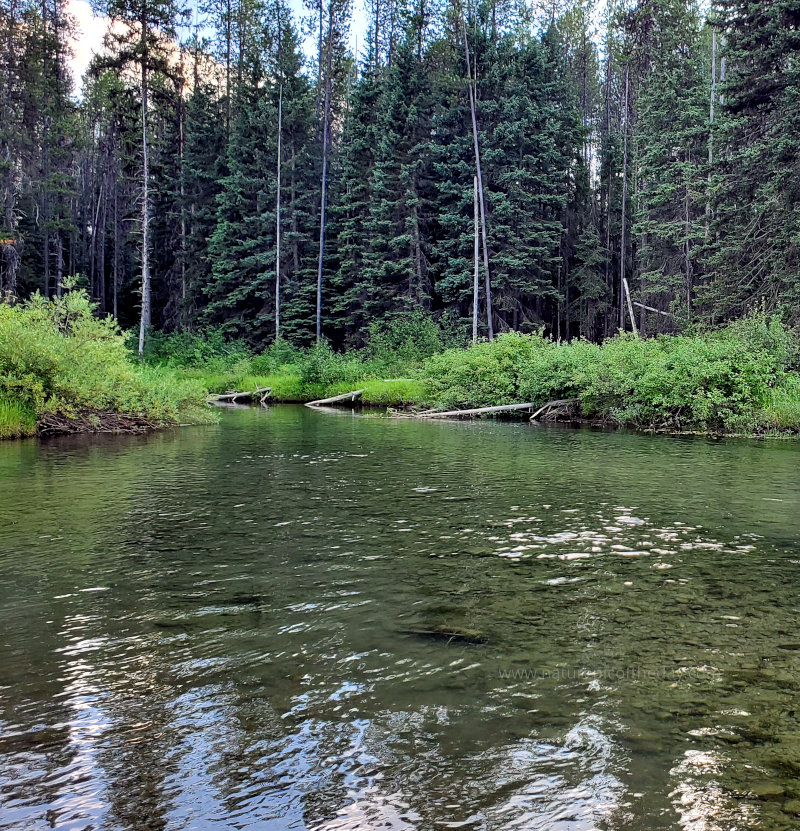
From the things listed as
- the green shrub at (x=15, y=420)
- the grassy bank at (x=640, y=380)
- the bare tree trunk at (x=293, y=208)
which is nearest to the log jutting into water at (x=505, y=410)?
the grassy bank at (x=640, y=380)

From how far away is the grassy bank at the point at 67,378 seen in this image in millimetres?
14133

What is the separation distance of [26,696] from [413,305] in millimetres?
34017

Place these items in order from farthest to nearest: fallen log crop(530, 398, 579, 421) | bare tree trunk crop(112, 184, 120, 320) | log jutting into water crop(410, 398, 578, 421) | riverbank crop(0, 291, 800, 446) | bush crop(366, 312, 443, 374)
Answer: bare tree trunk crop(112, 184, 120, 320) → bush crop(366, 312, 443, 374) → log jutting into water crop(410, 398, 578, 421) → fallen log crop(530, 398, 579, 421) → riverbank crop(0, 291, 800, 446)

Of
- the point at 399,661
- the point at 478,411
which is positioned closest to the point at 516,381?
the point at 478,411

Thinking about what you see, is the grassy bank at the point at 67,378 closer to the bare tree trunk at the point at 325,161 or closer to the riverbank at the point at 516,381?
the riverbank at the point at 516,381

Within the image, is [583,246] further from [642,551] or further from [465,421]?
[642,551]

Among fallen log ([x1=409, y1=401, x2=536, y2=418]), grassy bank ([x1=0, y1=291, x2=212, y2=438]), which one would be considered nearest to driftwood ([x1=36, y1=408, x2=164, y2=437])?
grassy bank ([x1=0, y1=291, x2=212, y2=438])

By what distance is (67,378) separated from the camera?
14578mm

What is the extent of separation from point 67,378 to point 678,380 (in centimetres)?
1378

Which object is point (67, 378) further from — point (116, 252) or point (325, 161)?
point (116, 252)

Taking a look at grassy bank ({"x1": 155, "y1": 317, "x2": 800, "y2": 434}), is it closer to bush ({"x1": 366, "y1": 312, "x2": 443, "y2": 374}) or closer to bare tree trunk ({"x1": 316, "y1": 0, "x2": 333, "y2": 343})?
bush ({"x1": 366, "y1": 312, "x2": 443, "y2": 374})

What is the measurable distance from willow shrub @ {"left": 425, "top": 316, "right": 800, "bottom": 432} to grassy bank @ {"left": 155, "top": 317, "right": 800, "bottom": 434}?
2 centimetres

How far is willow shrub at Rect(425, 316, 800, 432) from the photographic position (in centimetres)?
1600

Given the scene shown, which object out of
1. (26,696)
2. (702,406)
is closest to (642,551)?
(26,696)
